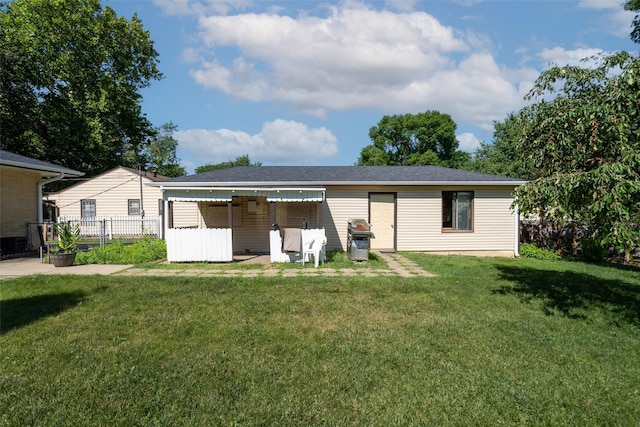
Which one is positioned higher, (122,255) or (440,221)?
(440,221)

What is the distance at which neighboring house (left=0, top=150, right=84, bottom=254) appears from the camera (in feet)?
33.0

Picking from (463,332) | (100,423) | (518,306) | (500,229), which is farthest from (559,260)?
(100,423)

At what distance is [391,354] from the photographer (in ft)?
11.7

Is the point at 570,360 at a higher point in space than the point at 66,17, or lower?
lower

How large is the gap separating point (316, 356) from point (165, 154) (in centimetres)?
5060

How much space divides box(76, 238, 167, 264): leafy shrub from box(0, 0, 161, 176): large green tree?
48.5 feet

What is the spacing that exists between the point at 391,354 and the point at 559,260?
971 centimetres

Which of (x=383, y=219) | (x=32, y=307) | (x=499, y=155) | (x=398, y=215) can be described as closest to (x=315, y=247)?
(x=383, y=219)

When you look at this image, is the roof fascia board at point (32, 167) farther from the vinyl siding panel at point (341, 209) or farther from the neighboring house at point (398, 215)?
the vinyl siding panel at point (341, 209)

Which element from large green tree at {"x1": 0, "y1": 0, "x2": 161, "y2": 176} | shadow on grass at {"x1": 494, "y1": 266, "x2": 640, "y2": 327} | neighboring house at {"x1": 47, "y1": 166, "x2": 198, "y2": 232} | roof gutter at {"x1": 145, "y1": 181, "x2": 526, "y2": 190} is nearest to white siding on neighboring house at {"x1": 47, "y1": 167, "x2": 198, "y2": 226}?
neighboring house at {"x1": 47, "y1": 166, "x2": 198, "y2": 232}

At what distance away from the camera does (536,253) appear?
11.2 meters

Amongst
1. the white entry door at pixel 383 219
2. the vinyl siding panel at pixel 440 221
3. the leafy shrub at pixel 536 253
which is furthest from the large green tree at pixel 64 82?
the leafy shrub at pixel 536 253

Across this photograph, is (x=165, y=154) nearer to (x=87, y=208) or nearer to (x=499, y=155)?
(x=87, y=208)

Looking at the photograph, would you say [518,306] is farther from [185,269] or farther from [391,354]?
[185,269]
